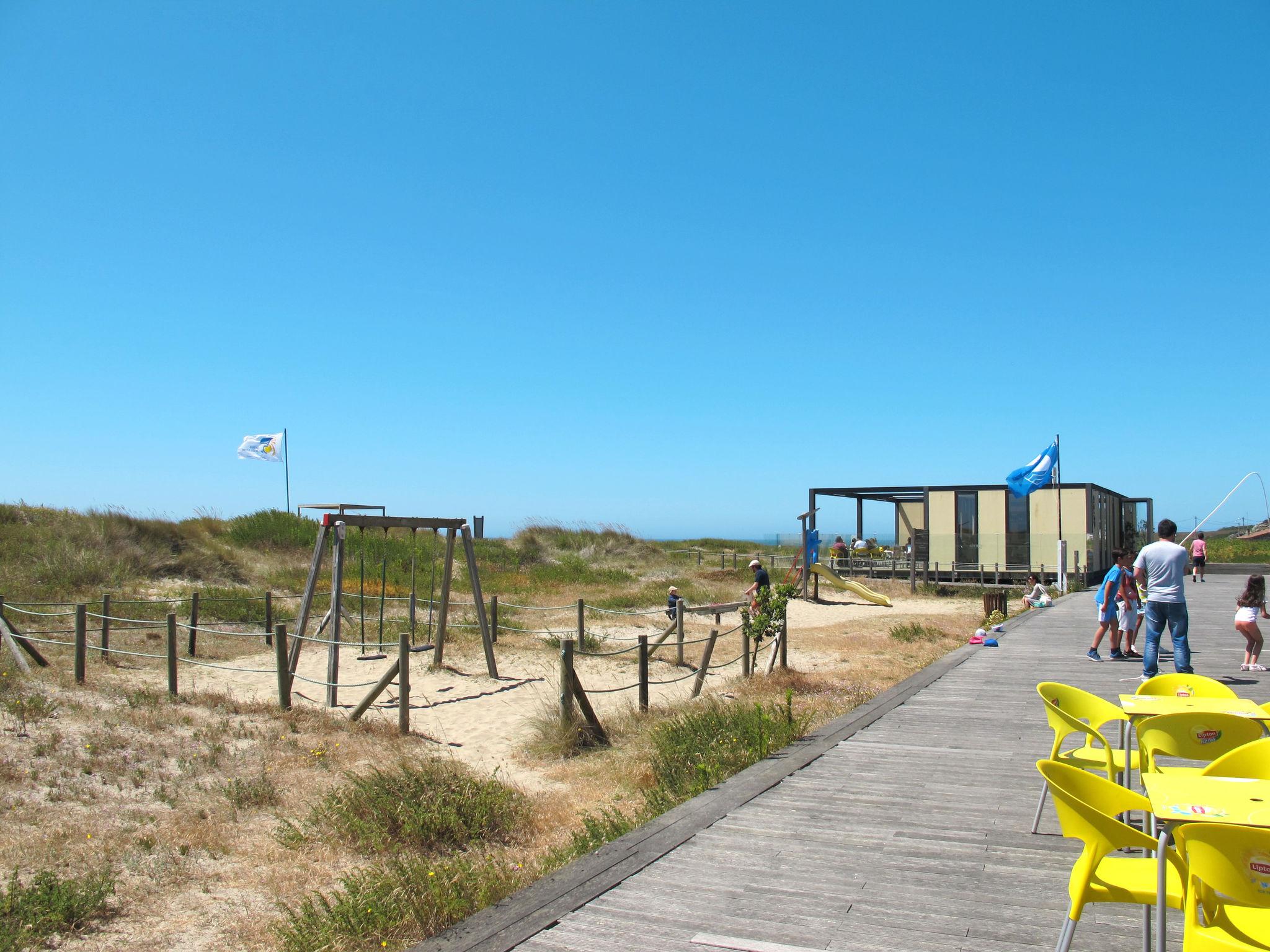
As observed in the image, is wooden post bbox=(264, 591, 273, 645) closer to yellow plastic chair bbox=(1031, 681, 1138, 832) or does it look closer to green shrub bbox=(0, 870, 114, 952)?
green shrub bbox=(0, 870, 114, 952)

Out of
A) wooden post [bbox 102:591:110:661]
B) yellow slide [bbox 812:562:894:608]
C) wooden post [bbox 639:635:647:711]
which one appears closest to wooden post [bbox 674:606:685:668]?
wooden post [bbox 639:635:647:711]

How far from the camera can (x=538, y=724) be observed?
953 centimetres

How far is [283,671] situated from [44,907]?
17.1 feet

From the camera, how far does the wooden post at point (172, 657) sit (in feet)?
34.9

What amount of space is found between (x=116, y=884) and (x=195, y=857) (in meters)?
0.60

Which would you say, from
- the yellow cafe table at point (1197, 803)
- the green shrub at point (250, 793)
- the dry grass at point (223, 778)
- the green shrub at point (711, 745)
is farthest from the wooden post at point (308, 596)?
the yellow cafe table at point (1197, 803)

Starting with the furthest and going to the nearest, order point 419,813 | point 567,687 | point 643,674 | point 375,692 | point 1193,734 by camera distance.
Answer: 1. point 643,674
2. point 375,692
3. point 567,687
4. point 419,813
5. point 1193,734

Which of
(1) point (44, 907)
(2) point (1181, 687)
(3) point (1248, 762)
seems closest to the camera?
(3) point (1248, 762)

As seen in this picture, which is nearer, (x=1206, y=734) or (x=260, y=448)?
(x=1206, y=734)

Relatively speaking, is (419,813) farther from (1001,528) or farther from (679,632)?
(1001,528)

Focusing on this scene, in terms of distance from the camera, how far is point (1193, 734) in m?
4.69

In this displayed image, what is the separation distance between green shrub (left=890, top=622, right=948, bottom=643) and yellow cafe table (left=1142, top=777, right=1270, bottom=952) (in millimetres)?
13726

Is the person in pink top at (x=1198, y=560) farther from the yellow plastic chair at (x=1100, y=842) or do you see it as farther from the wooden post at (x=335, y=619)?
the yellow plastic chair at (x=1100, y=842)

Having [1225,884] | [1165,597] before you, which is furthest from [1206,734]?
[1165,597]
